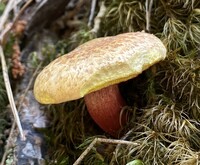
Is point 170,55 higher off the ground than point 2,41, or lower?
lower

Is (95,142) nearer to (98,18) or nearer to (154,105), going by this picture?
(154,105)

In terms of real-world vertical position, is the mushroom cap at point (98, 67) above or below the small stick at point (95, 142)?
above

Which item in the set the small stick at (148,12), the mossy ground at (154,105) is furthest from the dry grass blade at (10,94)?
the small stick at (148,12)

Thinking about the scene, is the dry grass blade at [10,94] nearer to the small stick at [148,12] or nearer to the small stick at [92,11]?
the small stick at [92,11]

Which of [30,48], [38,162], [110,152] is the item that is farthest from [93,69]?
[30,48]

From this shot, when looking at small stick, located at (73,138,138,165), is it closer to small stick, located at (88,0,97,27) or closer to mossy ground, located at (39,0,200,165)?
mossy ground, located at (39,0,200,165)

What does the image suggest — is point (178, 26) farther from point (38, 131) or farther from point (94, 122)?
point (38, 131)

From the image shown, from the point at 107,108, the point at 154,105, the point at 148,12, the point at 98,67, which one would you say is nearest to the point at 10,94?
the point at 107,108
